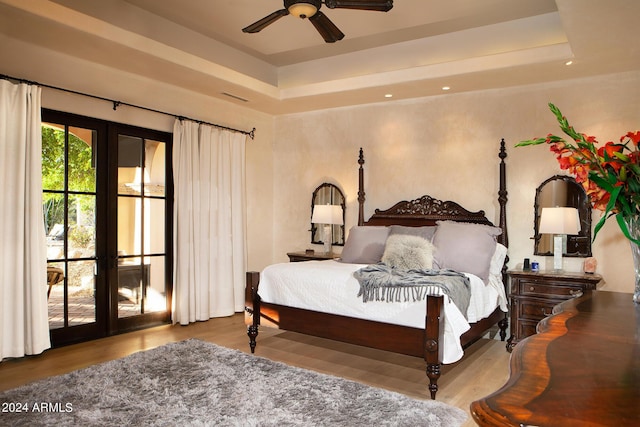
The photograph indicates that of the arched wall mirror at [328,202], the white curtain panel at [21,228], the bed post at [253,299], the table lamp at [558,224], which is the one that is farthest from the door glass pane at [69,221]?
the table lamp at [558,224]

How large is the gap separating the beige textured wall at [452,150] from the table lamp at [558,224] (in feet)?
1.03

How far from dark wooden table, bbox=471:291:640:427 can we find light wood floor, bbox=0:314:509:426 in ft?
5.70

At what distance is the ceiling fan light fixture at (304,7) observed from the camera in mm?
2854

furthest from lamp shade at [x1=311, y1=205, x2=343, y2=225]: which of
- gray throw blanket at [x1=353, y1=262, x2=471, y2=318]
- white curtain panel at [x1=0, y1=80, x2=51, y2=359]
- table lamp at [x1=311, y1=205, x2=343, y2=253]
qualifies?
white curtain panel at [x1=0, y1=80, x2=51, y2=359]

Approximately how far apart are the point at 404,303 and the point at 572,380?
8.06 feet

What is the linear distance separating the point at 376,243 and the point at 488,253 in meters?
1.12

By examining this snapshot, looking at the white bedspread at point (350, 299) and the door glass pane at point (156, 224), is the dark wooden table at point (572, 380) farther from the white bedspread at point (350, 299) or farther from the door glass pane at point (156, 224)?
the door glass pane at point (156, 224)

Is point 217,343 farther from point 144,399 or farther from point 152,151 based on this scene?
point 152,151

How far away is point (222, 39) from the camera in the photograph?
4.98m

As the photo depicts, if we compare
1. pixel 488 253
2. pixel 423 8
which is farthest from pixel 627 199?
pixel 423 8

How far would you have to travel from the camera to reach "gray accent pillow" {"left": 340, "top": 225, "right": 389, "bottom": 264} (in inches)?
180

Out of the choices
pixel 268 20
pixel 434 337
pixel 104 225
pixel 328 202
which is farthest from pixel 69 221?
pixel 434 337

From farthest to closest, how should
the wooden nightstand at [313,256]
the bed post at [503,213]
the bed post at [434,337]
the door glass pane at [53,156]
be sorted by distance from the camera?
the wooden nightstand at [313,256], the bed post at [503,213], the door glass pane at [53,156], the bed post at [434,337]

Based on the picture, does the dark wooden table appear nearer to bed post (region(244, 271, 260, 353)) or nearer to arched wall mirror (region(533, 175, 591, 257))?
bed post (region(244, 271, 260, 353))
